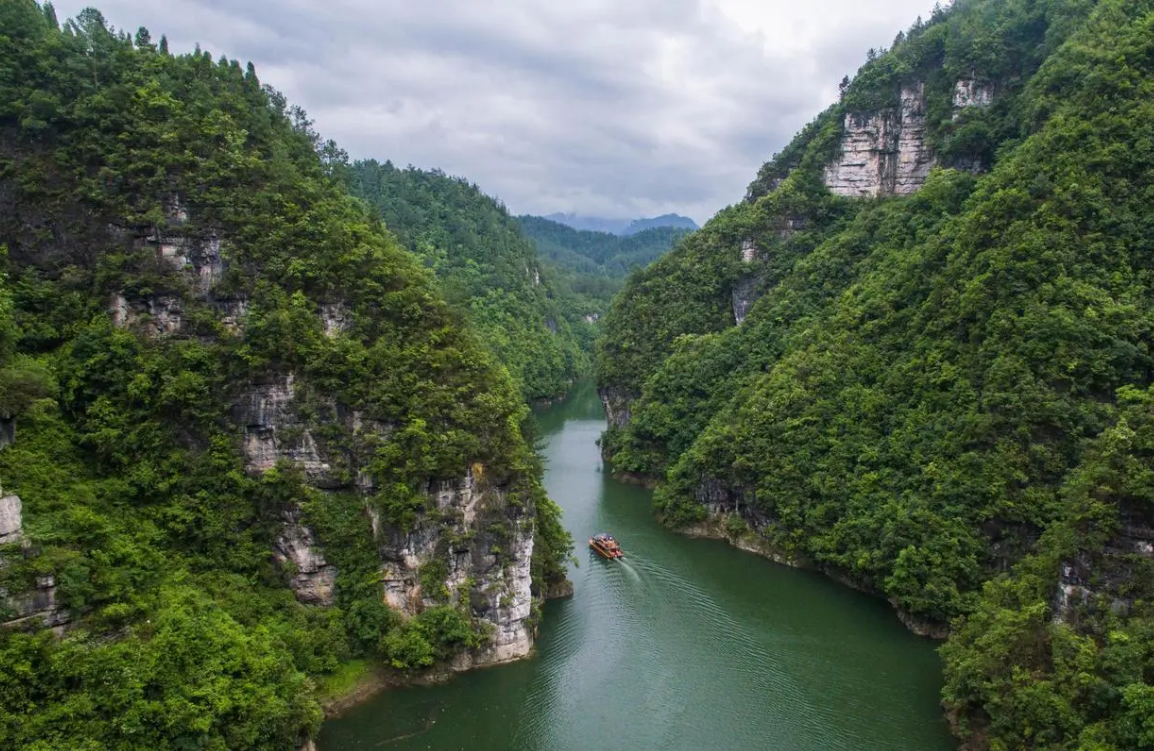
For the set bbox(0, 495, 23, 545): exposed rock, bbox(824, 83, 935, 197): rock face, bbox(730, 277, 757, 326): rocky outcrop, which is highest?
bbox(824, 83, 935, 197): rock face

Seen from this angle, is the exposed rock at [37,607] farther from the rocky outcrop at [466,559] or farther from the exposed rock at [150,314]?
the exposed rock at [150,314]

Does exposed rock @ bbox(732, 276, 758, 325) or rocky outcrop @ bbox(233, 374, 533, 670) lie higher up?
exposed rock @ bbox(732, 276, 758, 325)

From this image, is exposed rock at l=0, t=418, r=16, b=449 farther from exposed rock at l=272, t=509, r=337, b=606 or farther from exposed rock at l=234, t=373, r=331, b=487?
exposed rock at l=272, t=509, r=337, b=606

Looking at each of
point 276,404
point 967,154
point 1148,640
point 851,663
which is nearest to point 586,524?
point 851,663

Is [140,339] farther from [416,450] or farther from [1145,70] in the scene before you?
[1145,70]

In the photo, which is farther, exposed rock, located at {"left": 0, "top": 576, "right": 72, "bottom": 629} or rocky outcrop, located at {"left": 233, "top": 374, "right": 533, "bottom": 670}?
rocky outcrop, located at {"left": 233, "top": 374, "right": 533, "bottom": 670}

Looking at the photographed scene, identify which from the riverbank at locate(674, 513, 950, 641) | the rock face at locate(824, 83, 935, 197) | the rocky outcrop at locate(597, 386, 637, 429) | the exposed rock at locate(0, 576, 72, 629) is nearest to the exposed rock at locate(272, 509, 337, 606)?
the exposed rock at locate(0, 576, 72, 629)

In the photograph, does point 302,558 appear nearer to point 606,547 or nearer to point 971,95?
point 606,547
